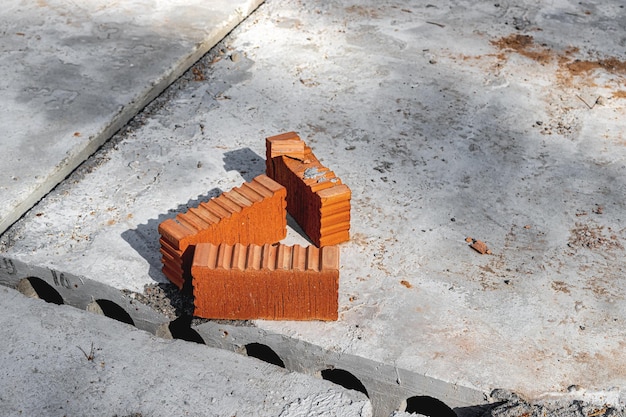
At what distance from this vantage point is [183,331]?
463cm

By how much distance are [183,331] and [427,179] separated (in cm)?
196

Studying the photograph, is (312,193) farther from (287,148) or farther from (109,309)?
(109,309)

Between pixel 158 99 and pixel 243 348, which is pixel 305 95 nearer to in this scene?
pixel 158 99

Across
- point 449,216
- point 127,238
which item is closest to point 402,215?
point 449,216

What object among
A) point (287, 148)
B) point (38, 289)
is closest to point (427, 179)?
point (287, 148)

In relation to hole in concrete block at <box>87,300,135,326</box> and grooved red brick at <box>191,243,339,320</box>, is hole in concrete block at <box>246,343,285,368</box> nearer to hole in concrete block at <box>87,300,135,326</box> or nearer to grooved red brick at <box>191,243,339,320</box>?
grooved red brick at <box>191,243,339,320</box>

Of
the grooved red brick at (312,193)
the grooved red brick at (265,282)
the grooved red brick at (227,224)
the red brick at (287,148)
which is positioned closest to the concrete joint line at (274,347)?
the grooved red brick at (265,282)

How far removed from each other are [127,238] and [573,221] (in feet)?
9.33

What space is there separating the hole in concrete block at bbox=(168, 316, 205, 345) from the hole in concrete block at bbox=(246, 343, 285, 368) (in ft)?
0.99

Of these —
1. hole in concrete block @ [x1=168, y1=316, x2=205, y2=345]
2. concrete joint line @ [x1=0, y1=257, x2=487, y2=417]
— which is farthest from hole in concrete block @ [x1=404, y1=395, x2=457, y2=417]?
hole in concrete block @ [x1=168, y1=316, x2=205, y2=345]

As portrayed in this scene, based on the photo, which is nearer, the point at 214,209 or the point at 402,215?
the point at 214,209

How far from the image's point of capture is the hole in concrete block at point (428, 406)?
13.5 feet

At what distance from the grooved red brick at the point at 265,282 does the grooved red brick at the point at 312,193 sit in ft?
1.55

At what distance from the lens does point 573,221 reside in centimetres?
496
